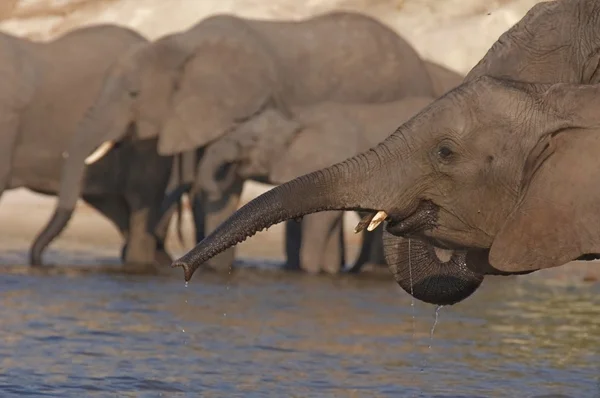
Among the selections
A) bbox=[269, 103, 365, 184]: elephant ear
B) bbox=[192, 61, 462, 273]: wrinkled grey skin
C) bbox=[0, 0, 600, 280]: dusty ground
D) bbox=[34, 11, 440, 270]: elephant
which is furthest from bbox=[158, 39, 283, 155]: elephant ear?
bbox=[0, 0, 600, 280]: dusty ground

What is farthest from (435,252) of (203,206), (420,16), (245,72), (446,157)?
(420,16)

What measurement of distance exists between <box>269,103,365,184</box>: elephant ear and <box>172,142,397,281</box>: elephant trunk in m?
9.02

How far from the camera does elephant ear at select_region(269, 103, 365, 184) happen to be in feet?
48.3

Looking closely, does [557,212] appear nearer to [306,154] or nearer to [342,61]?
[306,154]

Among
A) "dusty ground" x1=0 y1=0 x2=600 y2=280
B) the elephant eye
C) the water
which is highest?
"dusty ground" x1=0 y1=0 x2=600 y2=280

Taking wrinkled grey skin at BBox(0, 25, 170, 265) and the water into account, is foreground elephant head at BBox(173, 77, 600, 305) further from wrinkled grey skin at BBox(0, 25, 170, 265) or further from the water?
wrinkled grey skin at BBox(0, 25, 170, 265)

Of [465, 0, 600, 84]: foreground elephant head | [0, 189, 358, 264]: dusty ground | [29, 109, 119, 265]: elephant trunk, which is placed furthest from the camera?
[0, 189, 358, 264]: dusty ground

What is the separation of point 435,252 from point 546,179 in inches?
31.6

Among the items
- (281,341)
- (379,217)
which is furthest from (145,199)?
(379,217)

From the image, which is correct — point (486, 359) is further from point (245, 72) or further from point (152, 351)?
point (245, 72)

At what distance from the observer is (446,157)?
563 centimetres

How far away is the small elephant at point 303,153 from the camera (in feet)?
48.1

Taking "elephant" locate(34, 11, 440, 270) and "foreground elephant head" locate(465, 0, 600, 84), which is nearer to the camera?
"foreground elephant head" locate(465, 0, 600, 84)

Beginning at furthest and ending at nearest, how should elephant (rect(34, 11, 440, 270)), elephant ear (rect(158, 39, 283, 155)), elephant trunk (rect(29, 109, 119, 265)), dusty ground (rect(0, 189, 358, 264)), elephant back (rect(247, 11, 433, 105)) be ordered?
1. dusty ground (rect(0, 189, 358, 264))
2. elephant back (rect(247, 11, 433, 105))
3. elephant ear (rect(158, 39, 283, 155))
4. elephant (rect(34, 11, 440, 270))
5. elephant trunk (rect(29, 109, 119, 265))
